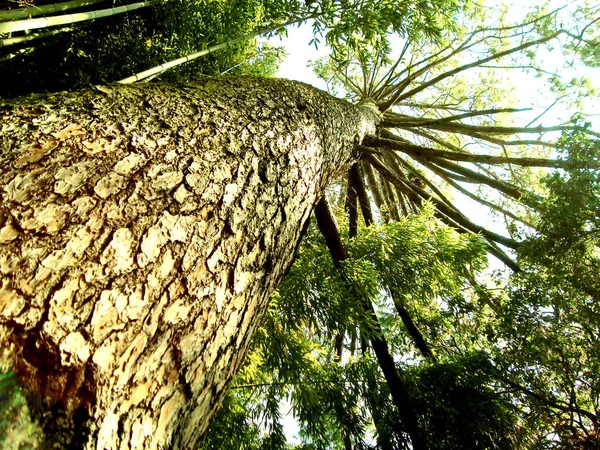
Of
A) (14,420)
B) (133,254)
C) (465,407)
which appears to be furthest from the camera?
(465,407)

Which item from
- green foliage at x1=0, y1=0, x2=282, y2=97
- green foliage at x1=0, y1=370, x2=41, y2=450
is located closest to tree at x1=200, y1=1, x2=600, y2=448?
green foliage at x1=0, y1=0, x2=282, y2=97

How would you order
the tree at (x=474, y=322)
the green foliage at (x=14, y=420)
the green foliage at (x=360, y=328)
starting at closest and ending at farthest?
the green foliage at (x=14, y=420) → the tree at (x=474, y=322) → the green foliage at (x=360, y=328)

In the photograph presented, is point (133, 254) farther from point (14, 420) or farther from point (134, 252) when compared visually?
point (14, 420)

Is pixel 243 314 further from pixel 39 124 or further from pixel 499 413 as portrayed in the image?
pixel 499 413

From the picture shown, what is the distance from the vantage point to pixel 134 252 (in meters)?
0.84

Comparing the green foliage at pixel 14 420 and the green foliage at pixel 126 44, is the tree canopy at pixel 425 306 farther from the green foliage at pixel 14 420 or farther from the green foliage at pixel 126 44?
the green foliage at pixel 14 420

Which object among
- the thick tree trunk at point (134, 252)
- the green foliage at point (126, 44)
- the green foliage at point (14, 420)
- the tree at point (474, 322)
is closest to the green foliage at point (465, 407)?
the tree at point (474, 322)

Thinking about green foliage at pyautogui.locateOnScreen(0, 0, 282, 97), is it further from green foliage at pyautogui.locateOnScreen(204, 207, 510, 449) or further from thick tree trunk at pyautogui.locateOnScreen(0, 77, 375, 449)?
green foliage at pyautogui.locateOnScreen(204, 207, 510, 449)

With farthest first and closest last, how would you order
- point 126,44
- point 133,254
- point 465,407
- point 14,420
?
point 126,44 → point 465,407 → point 133,254 → point 14,420

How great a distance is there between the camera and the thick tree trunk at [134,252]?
26.2 inches

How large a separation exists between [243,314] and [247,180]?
0.45 m

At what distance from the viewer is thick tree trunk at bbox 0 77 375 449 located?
2.18ft

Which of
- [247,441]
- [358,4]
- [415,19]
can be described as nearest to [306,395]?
[247,441]

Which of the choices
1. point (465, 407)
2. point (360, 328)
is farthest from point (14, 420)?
point (465, 407)
